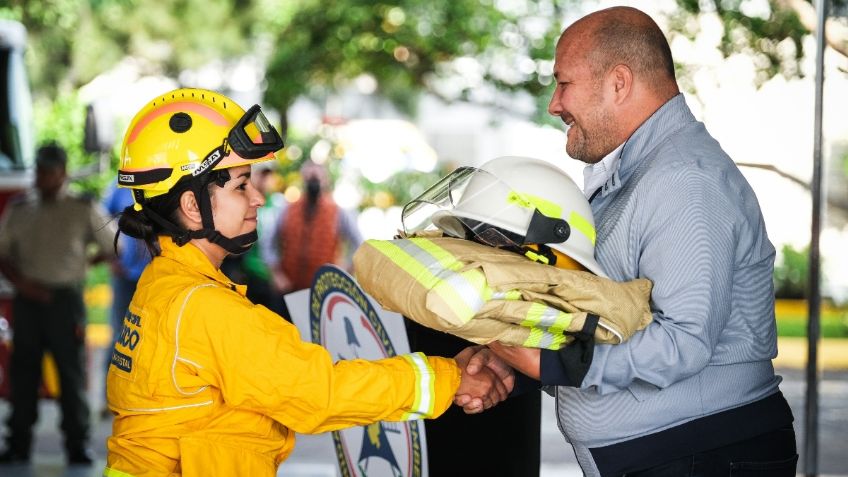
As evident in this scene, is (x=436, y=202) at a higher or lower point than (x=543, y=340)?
higher

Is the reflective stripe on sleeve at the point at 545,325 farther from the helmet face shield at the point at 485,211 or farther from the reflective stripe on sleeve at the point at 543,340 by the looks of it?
the helmet face shield at the point at 485,211

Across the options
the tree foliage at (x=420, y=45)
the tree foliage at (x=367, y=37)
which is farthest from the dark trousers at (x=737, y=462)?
the tree foliage at (x=420, y=45)

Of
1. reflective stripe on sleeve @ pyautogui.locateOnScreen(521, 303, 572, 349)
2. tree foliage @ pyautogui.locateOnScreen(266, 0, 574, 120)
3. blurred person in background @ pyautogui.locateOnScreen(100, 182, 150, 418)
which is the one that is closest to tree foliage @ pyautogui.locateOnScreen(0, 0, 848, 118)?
tree foliage @ pyautogui.locateOnScreen(266, 0, 574, 120)

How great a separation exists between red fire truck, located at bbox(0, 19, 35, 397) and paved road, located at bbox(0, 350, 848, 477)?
1894 millimetres

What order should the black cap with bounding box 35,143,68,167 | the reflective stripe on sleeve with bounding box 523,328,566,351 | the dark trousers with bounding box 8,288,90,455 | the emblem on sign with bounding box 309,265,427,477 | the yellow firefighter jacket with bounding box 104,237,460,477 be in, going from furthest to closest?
1. the black cap with bounding box 35,143,68,167
2. the dark trousers with bounding box 8,288,90,455
3. the emblem on sign with bounding box 309,265,427,477
4. the yellow firefighter jacket with bounding box 104,237,460,477
5. the reflective stripe on sleeve with bounding box 523,328,566,351

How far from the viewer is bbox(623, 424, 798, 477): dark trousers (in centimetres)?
280

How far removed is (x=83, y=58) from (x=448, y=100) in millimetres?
12240

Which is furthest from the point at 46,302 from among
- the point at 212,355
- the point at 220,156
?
the point at 212,355

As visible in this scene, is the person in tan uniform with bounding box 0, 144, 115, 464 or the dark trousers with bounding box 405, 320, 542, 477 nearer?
the dark trousers with bounding box 405, 320, 542, 477

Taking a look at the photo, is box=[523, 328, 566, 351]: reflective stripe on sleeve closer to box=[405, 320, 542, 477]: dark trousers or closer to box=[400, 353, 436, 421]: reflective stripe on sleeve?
box=[400, 353, 436, 421]: reflective stripe on sleeve

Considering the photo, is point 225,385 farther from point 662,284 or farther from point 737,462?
point 737,462

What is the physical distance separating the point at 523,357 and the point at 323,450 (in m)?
5.30

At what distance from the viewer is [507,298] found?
2.45m

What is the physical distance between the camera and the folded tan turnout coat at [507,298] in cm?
243
